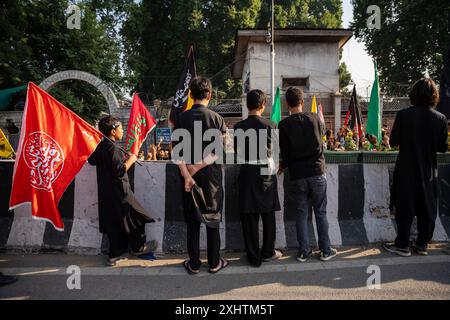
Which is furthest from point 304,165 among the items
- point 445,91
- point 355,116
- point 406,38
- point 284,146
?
point 406,38

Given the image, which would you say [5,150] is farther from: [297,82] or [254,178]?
[297,82]

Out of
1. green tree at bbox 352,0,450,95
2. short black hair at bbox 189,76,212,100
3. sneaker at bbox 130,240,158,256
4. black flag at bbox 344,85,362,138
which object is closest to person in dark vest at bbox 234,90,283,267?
short black hair at bbox 189,76,212,100

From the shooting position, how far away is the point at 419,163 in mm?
3750

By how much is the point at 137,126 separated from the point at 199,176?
1.75m

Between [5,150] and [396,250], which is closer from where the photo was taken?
[396,250]

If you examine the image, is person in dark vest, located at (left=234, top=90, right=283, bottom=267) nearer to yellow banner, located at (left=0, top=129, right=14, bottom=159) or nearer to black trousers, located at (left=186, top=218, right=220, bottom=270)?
black trousers, located at (left=186, top=218, right=220, bottom=270)

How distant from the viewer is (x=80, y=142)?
3721 mm

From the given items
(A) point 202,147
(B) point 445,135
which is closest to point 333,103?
(B) point 445,135

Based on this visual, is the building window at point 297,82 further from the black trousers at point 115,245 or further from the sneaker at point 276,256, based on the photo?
the black trousers at point 115,245

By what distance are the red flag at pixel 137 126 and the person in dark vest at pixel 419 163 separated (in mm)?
3233

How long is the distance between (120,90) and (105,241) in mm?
16684

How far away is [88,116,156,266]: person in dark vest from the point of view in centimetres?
364

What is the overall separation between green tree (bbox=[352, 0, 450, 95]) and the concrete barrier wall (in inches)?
796

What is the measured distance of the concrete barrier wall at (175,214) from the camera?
4.12 m
